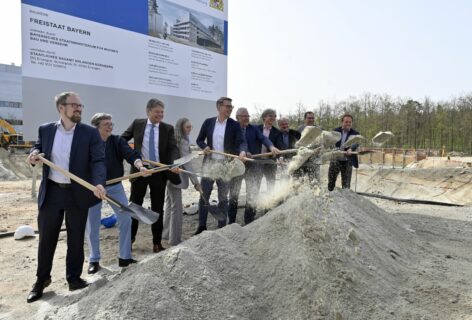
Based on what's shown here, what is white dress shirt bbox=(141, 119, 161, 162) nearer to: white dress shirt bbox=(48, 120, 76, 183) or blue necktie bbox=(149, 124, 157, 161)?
blue necktie bbox=(149, 124, 157, 161)

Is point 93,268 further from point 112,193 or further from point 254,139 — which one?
point 254,139

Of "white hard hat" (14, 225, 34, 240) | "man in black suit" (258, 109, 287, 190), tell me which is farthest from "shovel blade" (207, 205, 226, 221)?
"white hard hat" (14, 225, 34, 240)

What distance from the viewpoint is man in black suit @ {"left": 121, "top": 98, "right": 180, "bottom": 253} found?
162 inches

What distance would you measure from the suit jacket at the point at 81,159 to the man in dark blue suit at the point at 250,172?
6.67 ft

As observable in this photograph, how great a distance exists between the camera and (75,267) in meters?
3.19

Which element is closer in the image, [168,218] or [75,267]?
[75,267]

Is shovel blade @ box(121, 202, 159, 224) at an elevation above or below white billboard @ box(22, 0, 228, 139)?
below

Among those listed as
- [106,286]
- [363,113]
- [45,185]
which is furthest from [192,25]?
[363,113]

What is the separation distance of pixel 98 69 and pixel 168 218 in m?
2.88

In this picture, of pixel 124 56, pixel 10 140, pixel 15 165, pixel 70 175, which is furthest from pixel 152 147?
pixel 10 140

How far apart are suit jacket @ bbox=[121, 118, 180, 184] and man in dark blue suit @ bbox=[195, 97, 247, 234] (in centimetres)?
52

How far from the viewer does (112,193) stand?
3688 millimetres

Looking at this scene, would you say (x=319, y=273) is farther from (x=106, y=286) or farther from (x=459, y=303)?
(x=106, y=286)

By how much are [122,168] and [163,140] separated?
61cm
